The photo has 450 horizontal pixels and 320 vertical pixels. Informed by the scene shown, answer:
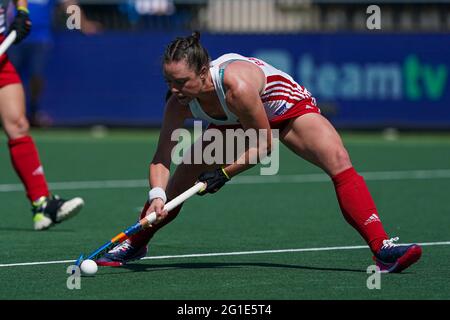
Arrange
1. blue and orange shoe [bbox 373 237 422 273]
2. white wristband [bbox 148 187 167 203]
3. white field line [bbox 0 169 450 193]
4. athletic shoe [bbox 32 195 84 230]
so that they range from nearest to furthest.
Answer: blue and orange shoe [bbox 373 237 422 273], white wristband [bbox 148 187 167 203], athletic shoe [bbox 32 195 84 230], white field line [bbox 0 169 450 193]

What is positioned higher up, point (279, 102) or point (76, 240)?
point (279, 102)

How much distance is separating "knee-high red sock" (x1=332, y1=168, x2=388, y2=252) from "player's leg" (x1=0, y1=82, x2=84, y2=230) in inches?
105

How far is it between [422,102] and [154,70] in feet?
13.9

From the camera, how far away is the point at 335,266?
7.45 m

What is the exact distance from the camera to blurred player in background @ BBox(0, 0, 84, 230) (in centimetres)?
929

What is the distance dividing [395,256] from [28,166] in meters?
3.57

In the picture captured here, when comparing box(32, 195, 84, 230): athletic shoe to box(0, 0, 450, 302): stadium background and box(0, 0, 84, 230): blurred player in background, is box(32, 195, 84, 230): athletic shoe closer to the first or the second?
box(0, 0, 84, 230): blurred player in background

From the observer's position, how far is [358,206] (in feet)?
23.6

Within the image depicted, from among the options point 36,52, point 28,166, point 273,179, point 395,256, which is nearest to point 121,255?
point 395,256

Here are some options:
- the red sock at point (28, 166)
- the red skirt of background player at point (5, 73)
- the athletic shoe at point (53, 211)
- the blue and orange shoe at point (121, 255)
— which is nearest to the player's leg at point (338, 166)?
the blue and orange shoe at point (121, 255)

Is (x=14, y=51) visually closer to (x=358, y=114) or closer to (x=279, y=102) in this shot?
(x=358, y=114)

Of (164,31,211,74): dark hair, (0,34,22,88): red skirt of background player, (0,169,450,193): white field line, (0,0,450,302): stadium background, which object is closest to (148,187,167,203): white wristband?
(0,0,450,302): stadium background

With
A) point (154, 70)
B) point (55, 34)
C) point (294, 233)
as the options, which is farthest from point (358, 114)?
point (294, 233)

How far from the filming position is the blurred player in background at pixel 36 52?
19.2 m
